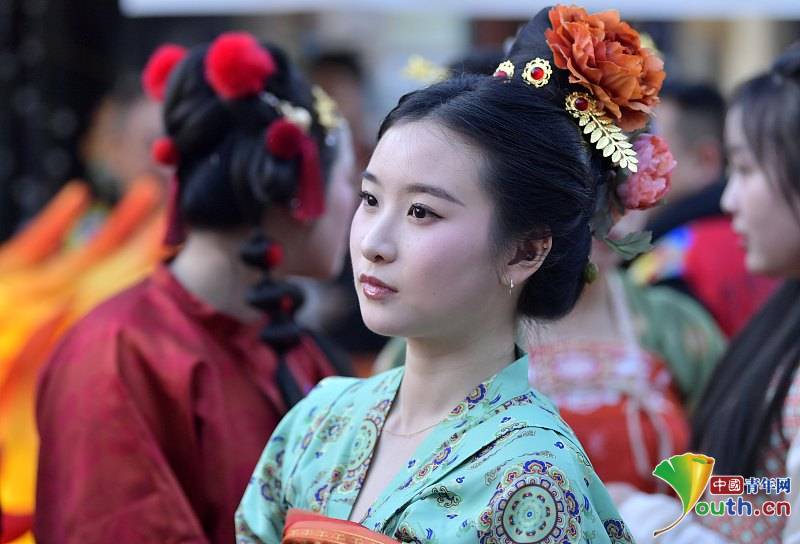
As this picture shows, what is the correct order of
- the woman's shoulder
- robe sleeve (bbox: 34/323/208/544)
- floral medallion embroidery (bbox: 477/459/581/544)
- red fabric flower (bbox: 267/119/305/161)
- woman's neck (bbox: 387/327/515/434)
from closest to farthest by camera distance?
floral medallion embroidery (bbox: 477/459/581/544) → woman's neck (bbox: 387/327/515/434) → the woman's shoulder → robe sleeve (bbox: 34/323/208/544) → red fabric flower (bbox: 267/119/305/161)

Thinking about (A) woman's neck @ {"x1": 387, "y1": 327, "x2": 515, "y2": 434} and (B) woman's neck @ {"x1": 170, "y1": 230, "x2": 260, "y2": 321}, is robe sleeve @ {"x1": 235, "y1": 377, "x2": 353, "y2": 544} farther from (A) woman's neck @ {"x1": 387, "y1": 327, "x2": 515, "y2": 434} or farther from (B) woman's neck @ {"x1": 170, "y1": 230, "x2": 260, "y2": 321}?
(B) woman's neck @ {"x1": 170, "y1": 230, "x2": 260, "y2": 321}

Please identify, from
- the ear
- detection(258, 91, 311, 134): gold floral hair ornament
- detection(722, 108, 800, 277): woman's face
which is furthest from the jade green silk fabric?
detection(722, 108, 800, 277): woman's face

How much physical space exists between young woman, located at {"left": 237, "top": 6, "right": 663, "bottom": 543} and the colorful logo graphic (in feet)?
0.56

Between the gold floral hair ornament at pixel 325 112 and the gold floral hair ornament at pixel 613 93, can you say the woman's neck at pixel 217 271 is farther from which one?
the gold floral hair ornament at pixel 613 93

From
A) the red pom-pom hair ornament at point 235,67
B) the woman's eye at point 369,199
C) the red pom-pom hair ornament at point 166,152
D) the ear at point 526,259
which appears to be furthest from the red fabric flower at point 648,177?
the red pom-pom hair ornament at point 166,152

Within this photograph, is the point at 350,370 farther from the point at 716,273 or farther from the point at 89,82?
the point at 89,82

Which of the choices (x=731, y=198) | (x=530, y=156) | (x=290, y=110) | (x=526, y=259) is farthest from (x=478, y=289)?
(x=731, y=198)

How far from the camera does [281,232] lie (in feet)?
8.15

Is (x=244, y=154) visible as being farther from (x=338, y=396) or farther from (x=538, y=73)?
(x=538, y=73)

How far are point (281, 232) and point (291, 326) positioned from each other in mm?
208

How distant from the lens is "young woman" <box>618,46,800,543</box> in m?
2.23

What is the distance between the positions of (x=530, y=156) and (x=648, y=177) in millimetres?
214

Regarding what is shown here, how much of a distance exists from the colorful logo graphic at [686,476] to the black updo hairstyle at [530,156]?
0.99ft

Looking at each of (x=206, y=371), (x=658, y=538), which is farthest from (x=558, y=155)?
(x=206, y=371)
